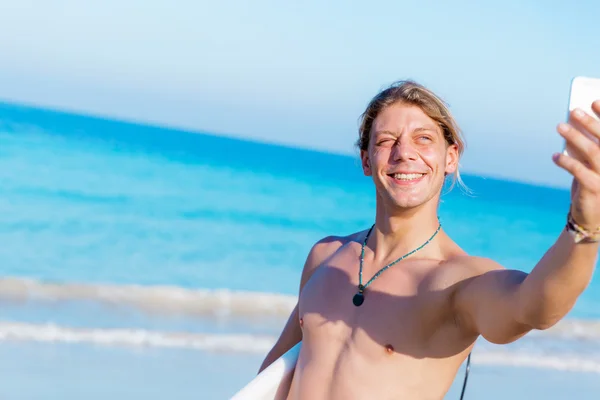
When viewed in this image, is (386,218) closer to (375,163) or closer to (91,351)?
(375,163)

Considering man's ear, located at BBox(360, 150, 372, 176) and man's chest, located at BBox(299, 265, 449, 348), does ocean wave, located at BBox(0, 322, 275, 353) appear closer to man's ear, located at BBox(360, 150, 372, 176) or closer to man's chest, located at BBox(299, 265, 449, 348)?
man's chest, located at BBox(299, 265, 449, 348)

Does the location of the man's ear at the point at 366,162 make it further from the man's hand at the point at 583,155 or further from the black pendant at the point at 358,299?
the man's hand at the point at 583,155

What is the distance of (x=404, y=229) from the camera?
2672 millimetres

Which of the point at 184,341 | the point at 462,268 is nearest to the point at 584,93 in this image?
the point at 462,268

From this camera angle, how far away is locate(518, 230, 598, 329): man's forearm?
66.2 inches

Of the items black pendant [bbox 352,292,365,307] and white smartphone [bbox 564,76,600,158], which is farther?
black pendant [bbox 352,292,365,307]

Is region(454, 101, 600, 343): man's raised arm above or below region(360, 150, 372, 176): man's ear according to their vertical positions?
below

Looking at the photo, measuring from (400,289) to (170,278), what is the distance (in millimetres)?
9107

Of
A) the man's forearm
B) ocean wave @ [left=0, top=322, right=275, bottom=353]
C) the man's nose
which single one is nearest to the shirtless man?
the man's nose

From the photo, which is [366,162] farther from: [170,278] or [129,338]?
[170,278]

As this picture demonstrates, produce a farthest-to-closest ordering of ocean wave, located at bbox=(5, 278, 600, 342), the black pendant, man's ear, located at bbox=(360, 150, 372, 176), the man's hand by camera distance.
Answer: ocean wave, located at bbox=(5, 278, 600, 342)
man's ear, located at bbox=(360, 150, 372, 176)
the black pendant
the man's hand

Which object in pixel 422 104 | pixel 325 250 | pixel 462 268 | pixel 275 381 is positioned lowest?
pixel 275 381

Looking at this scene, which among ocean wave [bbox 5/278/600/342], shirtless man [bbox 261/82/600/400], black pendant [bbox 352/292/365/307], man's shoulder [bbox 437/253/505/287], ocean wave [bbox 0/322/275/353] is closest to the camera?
man's shoulder [bbox 437/253/505/287]

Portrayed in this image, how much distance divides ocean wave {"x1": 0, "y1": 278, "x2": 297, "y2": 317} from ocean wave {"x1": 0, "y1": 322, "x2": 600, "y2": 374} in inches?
58.8
